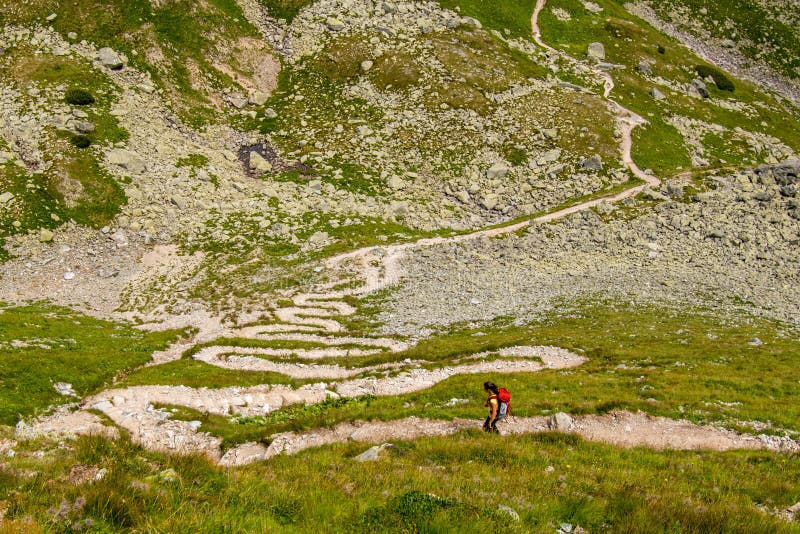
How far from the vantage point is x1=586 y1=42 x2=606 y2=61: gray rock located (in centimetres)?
8975

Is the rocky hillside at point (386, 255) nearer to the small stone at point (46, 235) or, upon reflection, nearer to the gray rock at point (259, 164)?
the small stone at point (46, 235)

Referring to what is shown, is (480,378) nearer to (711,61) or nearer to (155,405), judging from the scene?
(155,405)

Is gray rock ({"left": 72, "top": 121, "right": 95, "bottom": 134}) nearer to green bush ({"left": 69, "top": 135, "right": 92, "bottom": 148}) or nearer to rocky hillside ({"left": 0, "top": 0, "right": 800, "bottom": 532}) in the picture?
rocky hillside ({"left": 0, "top": 0, "right": 800, "bottom": 532})

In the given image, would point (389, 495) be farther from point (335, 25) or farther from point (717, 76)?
point (717, 76)

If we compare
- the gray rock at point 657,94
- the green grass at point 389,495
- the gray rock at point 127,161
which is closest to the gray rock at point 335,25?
the gray rock at point 127,161

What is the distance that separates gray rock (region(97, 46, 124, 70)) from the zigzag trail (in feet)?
150

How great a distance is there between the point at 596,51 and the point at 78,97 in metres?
88.1

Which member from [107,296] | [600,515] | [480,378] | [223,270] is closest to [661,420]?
[480,378]

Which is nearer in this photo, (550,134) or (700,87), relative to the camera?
(550,134)

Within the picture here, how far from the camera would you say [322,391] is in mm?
31297

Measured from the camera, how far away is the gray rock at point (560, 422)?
21797mm

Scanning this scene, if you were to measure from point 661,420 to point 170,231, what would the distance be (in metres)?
50.1

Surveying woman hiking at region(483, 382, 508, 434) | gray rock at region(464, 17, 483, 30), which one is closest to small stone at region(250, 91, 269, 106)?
gray rock at region(464, 17, 483, 30)

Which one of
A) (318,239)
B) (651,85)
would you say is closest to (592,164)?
(651,85)
